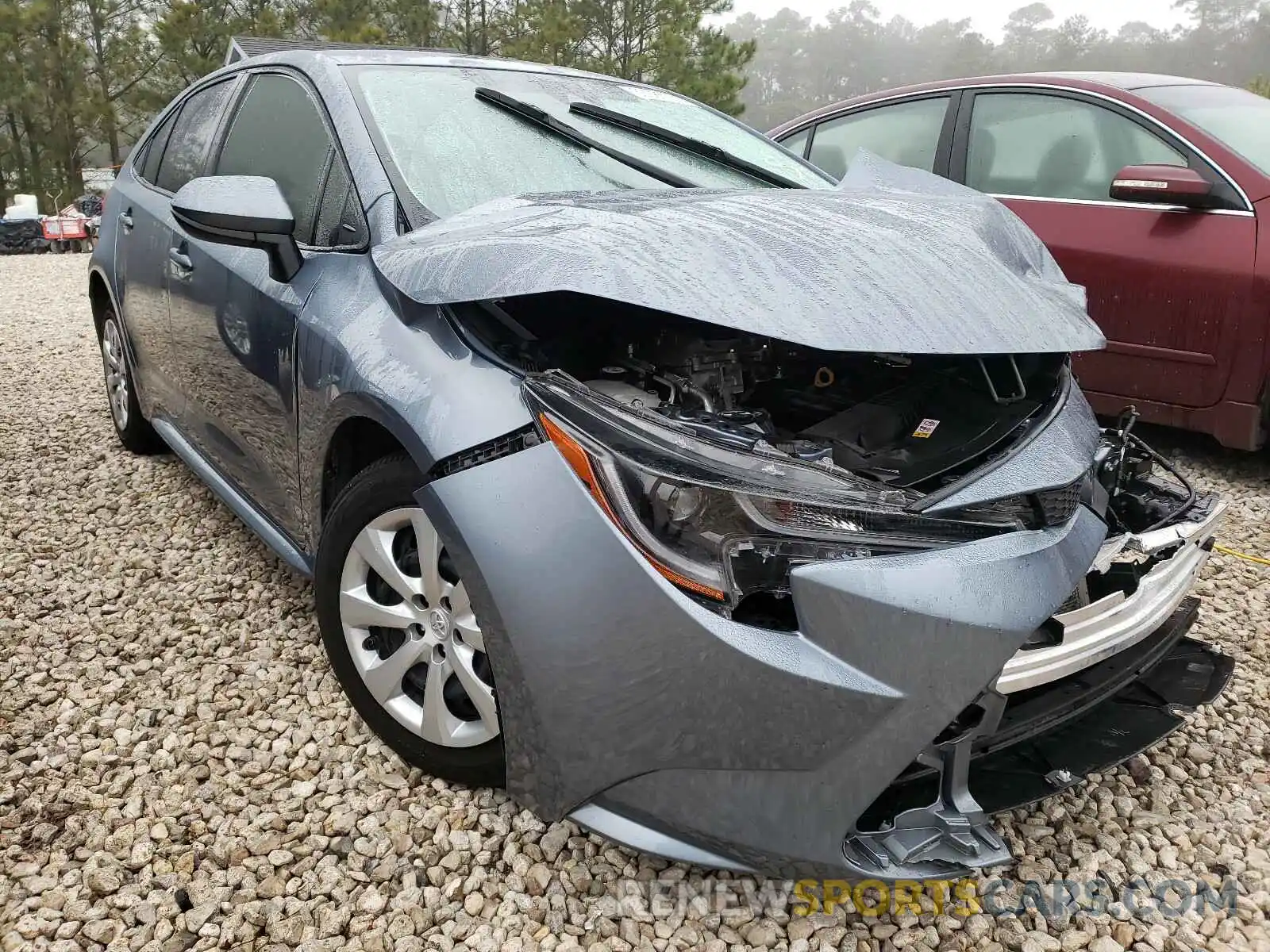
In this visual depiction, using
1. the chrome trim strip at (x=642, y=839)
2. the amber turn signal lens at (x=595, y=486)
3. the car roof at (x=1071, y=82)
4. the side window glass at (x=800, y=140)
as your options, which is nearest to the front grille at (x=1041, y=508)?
the amber turn signal lens at (x=595, y=486)

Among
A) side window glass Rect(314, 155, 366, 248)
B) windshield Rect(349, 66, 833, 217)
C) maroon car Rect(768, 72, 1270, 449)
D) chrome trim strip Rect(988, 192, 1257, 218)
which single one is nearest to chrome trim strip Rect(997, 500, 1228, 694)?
windshield Rect(349, 66, 833, 217)

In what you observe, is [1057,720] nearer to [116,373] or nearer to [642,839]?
[642,839]

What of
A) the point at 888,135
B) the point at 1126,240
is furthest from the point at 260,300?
the point at 888,135

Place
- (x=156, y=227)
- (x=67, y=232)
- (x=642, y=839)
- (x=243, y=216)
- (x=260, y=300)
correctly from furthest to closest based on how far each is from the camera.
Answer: (x=67, y=232) → (x=156, y=227) → (x=260, y=300) → (x=243, y=216) → (x=642, y=839)

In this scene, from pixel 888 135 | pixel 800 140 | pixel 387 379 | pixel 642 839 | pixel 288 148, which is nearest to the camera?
pixel 642 839

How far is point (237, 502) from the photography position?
8.40 ft

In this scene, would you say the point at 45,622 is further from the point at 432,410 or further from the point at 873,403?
the point at 873,403

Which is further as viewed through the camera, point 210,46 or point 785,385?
point 210,46

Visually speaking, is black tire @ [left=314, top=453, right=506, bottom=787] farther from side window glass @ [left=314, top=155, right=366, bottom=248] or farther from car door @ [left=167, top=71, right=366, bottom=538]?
side window glass @ [left=314, top=155, right=366, bottom=248]

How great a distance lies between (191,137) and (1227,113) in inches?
157

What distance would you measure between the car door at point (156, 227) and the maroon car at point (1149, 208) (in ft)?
8.82

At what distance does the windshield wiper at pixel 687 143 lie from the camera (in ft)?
8.35

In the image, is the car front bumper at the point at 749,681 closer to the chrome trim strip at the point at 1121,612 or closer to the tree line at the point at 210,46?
the chrome trim strip at the point at 1121,612

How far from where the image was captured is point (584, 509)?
1365 mm
